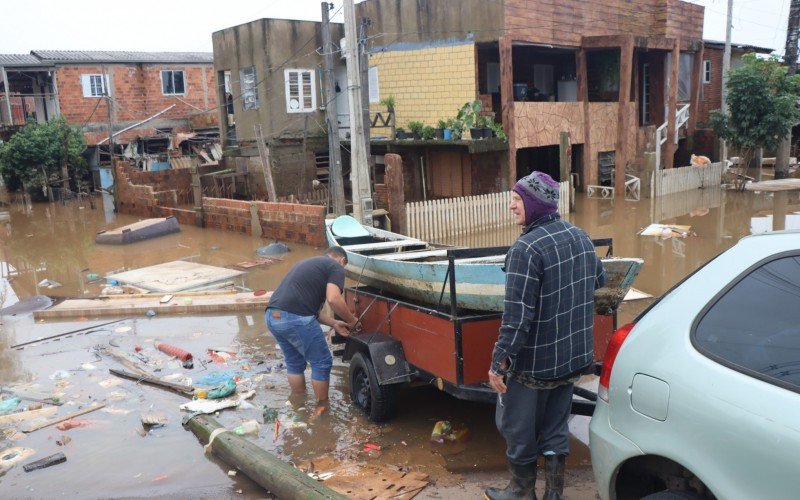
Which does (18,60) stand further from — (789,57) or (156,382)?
(789,57)

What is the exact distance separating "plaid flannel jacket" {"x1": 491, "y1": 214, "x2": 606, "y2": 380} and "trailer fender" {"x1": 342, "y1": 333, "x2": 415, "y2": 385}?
1.89 m

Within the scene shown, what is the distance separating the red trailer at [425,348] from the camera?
15.7 feet

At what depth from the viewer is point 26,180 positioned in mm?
26766

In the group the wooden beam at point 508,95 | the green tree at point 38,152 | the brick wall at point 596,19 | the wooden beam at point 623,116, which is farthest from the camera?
the green tree at point 38,152

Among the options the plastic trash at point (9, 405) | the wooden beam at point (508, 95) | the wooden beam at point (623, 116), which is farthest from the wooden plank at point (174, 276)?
the wooden beam at point (623, 116)

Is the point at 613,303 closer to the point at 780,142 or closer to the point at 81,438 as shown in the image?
the point at 81,438

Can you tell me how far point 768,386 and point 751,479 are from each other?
338 millimetres

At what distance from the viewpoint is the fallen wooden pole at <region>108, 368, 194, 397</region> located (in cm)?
659

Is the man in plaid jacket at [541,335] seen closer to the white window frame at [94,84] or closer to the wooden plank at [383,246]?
the wooden plank at [383,246]

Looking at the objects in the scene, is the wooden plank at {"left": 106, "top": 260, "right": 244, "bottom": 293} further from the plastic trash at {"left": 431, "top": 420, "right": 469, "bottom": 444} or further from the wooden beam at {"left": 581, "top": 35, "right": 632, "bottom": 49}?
the wooden beam at {"left": 581, "top": 35, "right": 632, "bottom": 49}

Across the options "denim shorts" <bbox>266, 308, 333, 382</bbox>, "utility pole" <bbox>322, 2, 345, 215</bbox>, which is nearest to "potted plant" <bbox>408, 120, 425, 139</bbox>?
"utility pole" <bbox>322, 2, 345, 215</bbox>

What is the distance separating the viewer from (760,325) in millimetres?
2627

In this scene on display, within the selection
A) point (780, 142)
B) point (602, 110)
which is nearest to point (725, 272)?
point (602, 110)

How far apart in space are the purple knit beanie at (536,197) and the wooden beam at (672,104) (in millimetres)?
21042
